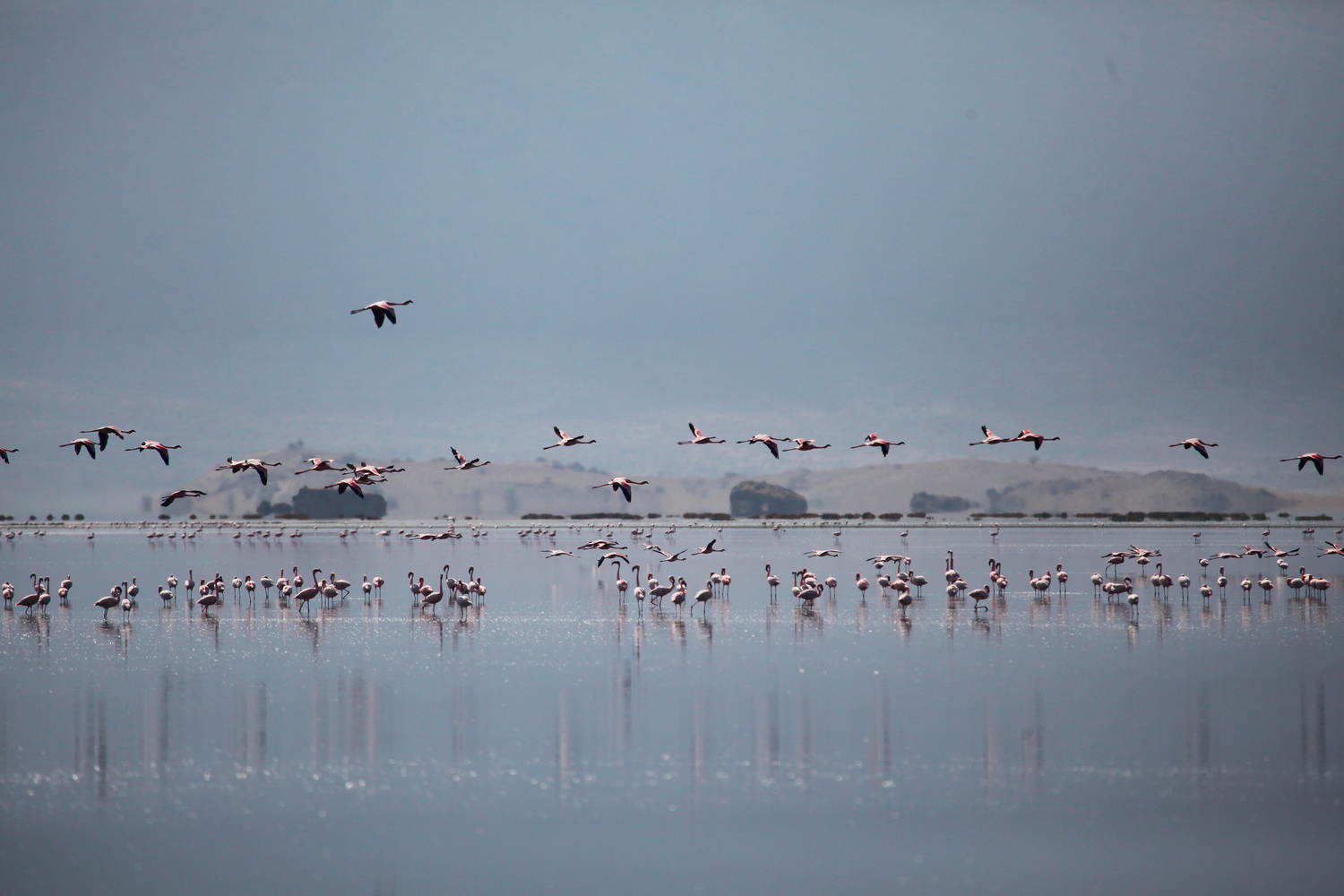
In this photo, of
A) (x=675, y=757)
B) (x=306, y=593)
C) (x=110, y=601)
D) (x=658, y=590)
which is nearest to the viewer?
(x=675, y=757)

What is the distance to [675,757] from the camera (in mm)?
14328

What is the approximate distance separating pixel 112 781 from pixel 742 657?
37.5 feet

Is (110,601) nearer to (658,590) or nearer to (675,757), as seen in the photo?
(658,590)

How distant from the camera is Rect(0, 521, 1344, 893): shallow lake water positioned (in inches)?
435

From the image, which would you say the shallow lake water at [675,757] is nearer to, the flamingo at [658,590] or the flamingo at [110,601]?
the flamingo at [110,601]

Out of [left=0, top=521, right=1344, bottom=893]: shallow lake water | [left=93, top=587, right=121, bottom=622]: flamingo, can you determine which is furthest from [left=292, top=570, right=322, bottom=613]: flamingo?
[left=93, top=587, right=121, bottom=622]: flamingo

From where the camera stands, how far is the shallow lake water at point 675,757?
11.0m

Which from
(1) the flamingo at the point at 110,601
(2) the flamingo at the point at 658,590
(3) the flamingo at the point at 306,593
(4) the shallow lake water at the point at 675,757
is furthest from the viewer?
(2) the flamingo at the point at 658,590

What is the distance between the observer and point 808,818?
39.9 feet

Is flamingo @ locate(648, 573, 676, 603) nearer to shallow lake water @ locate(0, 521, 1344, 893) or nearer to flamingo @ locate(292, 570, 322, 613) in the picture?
shallow lake water @ locate(0, 521, 1344, 893)

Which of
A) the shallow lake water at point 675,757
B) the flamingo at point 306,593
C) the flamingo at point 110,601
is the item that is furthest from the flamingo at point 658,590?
the flamingo at point 110,601

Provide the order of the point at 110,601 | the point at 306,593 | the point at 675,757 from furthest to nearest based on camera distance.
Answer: the point at 306,593 < the point at 110,601 < the point at 675,757

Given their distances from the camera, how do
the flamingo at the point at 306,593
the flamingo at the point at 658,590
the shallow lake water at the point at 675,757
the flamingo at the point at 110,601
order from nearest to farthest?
the shallow lake water at the point at 675,757, the flamingo at the point at 110,601, the flamingo at the point at 306,593, the flamingo at the point at 658,590

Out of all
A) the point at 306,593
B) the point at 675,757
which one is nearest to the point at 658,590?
the point at 306,593
